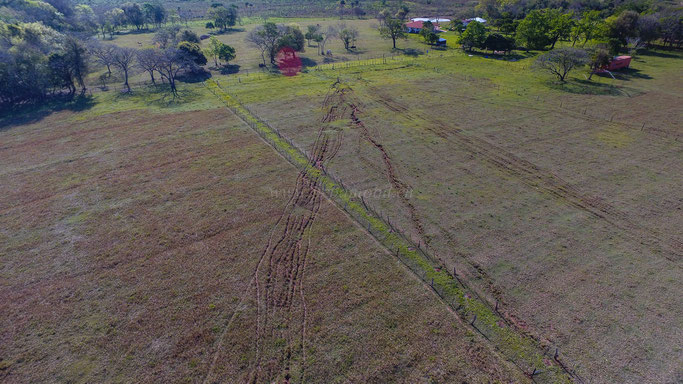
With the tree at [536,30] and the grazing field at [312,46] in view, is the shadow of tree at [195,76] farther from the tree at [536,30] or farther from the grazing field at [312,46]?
the tree at [536,30]

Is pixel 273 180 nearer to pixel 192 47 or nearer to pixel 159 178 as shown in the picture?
pixel 159 178

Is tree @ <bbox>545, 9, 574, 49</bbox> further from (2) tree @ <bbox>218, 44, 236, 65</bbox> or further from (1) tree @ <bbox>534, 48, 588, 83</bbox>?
(2) tree @ <bbox>218, 44, 236, 65</bbox>

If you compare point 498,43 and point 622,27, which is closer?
point 622,27

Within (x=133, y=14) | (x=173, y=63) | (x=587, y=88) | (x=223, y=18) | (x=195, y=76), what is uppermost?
(x=133, y=14)

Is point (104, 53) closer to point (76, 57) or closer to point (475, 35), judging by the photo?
point (76, 57)

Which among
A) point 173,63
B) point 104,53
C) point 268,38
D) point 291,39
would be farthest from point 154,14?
point 173,63

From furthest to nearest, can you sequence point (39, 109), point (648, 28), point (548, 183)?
point (648, 28)
point (39, 109)
point (548, 183)

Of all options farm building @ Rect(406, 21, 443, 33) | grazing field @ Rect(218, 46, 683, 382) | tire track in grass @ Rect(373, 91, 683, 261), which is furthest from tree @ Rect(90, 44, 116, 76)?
farm building @ Rect(406, 21, 443, 33)
